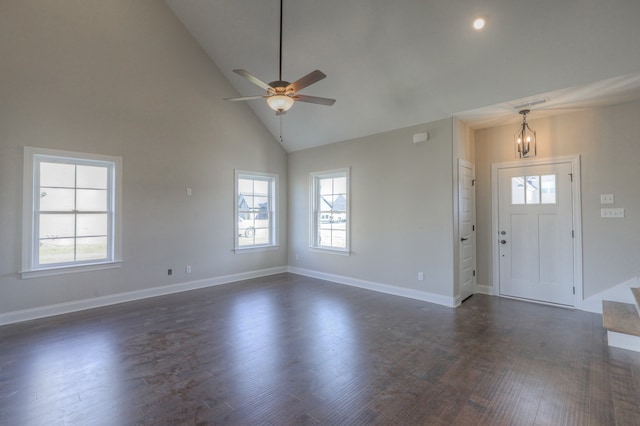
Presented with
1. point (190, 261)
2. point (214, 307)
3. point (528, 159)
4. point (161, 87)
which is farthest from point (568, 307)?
point (161, 87)

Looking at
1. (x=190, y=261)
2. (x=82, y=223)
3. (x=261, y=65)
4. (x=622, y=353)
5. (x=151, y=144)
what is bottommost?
(x=622, y=353)

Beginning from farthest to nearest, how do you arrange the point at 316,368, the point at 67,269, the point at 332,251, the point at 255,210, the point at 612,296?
1. the point at 255,210
2. the point at 332,251
3. the point at 67,269
4. the point at 612,296
5. the point at 316,368

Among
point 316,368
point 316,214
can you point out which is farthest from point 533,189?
point 316,368

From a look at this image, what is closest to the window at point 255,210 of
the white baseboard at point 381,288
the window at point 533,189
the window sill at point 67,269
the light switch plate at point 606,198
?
the white baseboard at point 381,288

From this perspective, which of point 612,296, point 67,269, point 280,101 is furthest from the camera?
point 67,269

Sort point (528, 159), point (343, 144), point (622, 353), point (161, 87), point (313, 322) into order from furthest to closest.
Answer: point (343, 144)
point (161, 87)
point (528, 159)
point (313, 322)
point (622, 353)

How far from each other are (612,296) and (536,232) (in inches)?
45.8

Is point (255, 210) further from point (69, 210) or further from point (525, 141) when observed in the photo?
point (525, 141)

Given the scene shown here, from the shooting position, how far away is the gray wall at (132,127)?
12.3ft

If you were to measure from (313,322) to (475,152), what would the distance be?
3.92 meters

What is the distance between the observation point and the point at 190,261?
532cm

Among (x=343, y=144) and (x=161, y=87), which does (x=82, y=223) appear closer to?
(x=161, y=87)

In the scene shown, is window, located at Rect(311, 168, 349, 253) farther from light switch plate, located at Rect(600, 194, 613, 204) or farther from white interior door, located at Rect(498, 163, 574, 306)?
light switch plate, located at Rect(600, 194, 613, 204)

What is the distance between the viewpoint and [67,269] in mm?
4113
